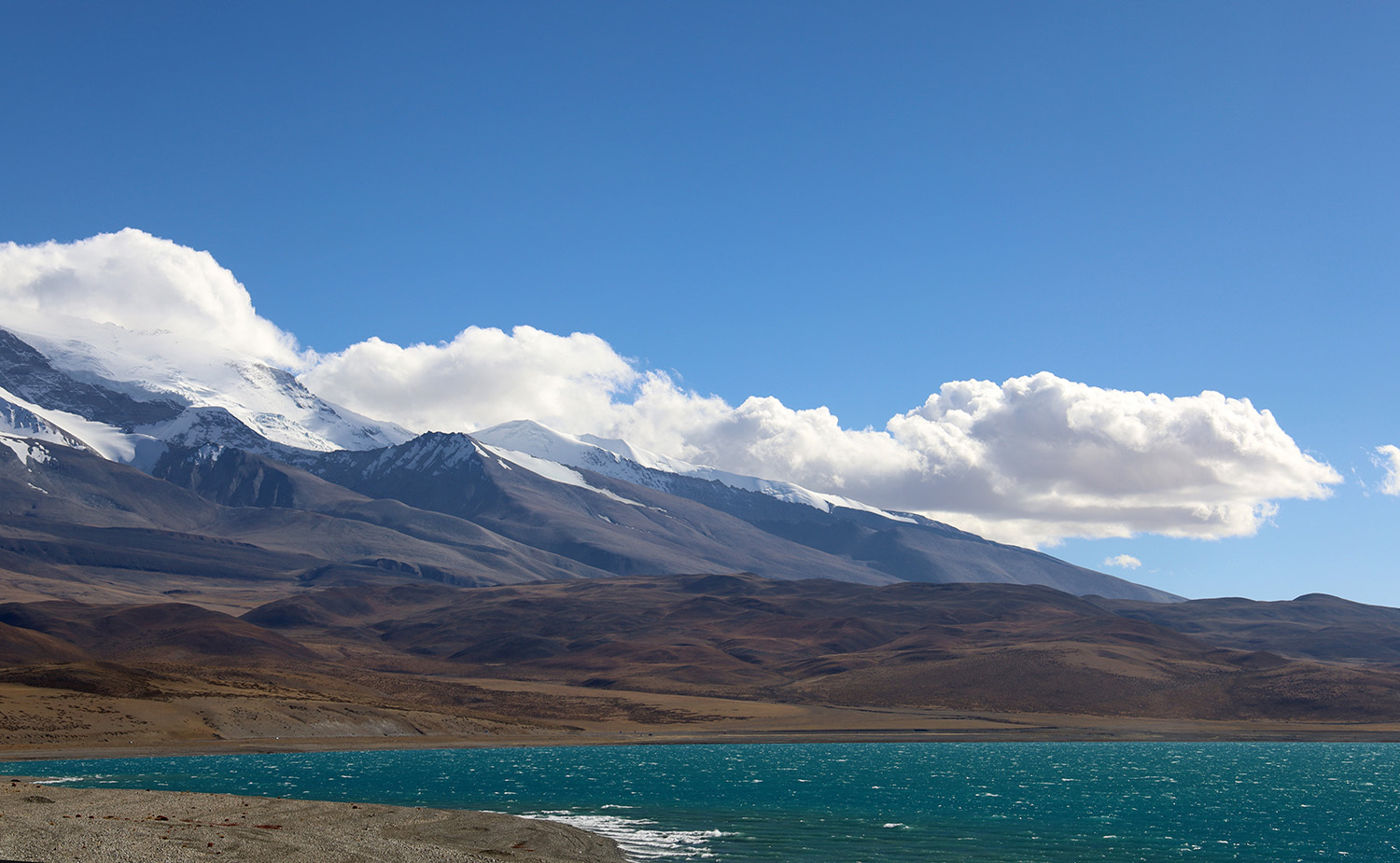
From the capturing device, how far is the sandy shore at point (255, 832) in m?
37.4

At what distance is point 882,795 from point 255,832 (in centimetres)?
4055

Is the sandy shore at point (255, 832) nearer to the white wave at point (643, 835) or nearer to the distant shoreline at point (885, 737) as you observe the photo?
the white wave at point (643, 835)

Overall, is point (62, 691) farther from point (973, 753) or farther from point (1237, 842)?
point (1237, 842)

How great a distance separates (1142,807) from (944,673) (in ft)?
419

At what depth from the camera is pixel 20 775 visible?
2852 inches

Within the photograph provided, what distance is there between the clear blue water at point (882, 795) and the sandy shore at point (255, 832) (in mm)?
4979

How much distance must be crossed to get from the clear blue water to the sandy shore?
196 inches

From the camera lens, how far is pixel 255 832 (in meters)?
43.2

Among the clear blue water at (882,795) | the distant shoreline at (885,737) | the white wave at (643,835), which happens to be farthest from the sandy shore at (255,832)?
the distant shoreline at (885,737)

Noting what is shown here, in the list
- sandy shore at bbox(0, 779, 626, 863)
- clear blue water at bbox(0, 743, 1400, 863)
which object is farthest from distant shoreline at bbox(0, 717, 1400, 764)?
sandy shore at bbox(0, 779, 626, 863)

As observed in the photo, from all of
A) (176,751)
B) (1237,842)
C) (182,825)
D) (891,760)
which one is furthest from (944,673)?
(182,825)

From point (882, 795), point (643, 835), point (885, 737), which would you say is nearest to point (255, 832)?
point (643, 835)

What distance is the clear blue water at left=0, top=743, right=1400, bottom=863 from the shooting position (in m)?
51.5

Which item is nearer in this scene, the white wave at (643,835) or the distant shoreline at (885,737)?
the white wave at (643,835)
